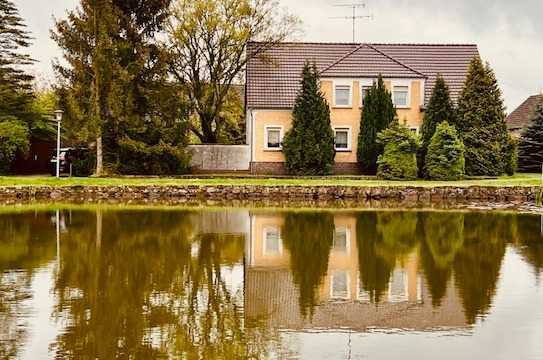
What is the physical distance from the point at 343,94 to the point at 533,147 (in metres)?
11.0

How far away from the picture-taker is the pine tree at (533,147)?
40.5 meters

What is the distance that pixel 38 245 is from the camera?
15211 millimetres

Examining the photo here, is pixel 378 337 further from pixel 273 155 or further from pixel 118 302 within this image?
pixel 273 155

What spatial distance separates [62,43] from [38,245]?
20.2 m

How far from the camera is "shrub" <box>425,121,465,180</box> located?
33688 millimetres

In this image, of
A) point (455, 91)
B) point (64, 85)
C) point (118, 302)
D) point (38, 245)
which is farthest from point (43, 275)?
point (455, 91)

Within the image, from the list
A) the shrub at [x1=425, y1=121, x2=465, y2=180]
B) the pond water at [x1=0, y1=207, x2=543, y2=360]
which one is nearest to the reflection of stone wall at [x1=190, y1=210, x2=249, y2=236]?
the pond water at [x1=0, y1=207, x2=543, y2=360]

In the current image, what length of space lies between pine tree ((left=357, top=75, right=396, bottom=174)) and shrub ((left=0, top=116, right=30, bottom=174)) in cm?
1587

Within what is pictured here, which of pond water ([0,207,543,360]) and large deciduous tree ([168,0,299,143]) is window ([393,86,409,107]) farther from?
pond water ([0,207,543,360])

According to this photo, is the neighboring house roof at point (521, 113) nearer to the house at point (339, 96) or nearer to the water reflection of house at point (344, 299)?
the house at point (339, 96)

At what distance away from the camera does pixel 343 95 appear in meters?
38.8

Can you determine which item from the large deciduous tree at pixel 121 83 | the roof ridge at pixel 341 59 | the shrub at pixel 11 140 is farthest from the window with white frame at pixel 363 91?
the shrub at pixel 11 140

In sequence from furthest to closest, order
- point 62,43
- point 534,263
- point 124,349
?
point 62,43
point 534,263
point 124,349

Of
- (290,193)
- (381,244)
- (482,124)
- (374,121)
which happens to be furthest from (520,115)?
(381,244)
